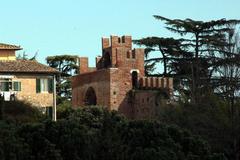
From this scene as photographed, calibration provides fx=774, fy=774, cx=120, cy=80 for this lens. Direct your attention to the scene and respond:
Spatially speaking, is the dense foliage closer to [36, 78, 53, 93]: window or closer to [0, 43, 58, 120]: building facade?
[0, 43, 58, 120]: building facade

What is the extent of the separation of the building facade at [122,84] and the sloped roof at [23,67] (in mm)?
10079

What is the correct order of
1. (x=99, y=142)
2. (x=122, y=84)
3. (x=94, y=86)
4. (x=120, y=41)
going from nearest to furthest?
1. (x=99, y=142)
2. (x=122, y=84)
3. (x=94, y=86)
4. (x=120, y=41)

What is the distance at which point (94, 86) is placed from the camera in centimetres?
6750

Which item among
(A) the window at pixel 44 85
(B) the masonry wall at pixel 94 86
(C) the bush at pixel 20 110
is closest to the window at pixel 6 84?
(A) the window at pixel 44 85

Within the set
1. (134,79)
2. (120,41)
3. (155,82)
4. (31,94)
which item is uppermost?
(120,41)

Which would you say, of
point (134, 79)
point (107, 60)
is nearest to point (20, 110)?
point (134, 79)

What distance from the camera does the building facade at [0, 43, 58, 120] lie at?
53.3 metres

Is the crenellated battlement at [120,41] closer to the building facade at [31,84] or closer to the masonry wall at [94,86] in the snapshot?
the masonry wall at [94,86]

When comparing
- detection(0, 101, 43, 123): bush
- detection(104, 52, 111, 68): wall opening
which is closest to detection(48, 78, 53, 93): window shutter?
detection(0, 101, 43, 123): bush

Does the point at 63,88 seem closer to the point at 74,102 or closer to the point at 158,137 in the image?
the point at 74,102

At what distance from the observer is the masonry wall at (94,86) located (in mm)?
65625

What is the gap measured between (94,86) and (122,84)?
2.97m

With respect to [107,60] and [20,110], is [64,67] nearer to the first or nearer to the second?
[107,60]

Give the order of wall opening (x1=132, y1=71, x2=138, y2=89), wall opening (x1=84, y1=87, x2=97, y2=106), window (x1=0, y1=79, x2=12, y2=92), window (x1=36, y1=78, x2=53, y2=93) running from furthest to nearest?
1. wall opening (x1=84, y1=87, x2=97, y2=106)
2. wall opening (x1=132, y1=71, x2=138, y2=89)
3. window (x1=36, y1=78, x2=53, y2=93)
4. window (x1=0, y1=79, x2=12, y2=92)
